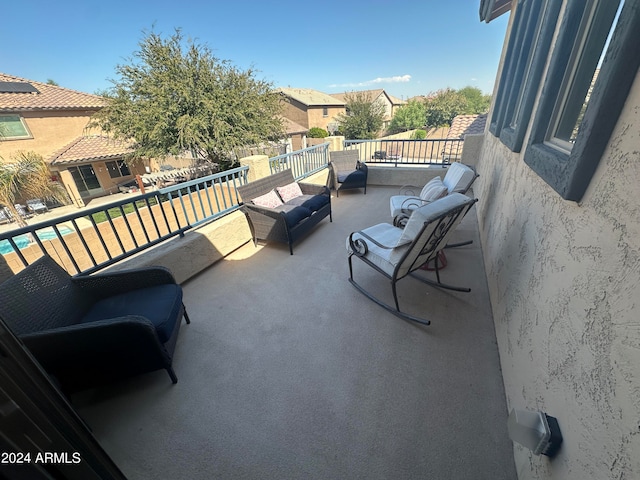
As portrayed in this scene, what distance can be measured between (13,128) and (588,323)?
18.8 metres

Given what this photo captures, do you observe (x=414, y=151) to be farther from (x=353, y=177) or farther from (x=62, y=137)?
(x=62, y=137)

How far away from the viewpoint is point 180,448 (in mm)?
1398

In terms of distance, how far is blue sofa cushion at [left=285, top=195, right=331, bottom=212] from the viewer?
3727 millimetres

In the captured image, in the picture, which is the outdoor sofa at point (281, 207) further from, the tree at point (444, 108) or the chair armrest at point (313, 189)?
the tree at point (444, 108)

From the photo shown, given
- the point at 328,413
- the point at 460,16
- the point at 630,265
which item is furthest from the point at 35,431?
the point at 460,16

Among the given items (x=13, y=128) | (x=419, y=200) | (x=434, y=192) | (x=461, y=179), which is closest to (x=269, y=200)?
(x=419, y=200)

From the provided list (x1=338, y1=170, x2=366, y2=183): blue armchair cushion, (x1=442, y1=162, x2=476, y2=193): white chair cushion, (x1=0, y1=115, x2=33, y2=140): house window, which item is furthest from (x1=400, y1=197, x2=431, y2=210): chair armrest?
(x1=0, y1=115, x2=33, y2=140): house window

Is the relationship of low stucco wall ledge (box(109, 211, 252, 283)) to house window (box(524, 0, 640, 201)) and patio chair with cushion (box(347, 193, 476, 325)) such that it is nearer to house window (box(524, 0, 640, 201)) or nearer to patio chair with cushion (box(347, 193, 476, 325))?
patio chair with cushion (box(347, 193, 476, 325))

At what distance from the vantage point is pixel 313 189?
13.7 ft

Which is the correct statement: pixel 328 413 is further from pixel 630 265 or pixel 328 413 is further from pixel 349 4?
pixel 349 4

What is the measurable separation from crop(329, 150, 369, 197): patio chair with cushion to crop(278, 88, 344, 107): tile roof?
17991 mm

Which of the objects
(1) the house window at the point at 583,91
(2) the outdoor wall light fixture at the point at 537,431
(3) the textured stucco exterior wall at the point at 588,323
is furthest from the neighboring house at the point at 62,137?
(2) the outdoor wall light fixture at the point at 537,431

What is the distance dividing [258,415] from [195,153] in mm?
10313

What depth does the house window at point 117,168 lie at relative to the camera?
533 inches
